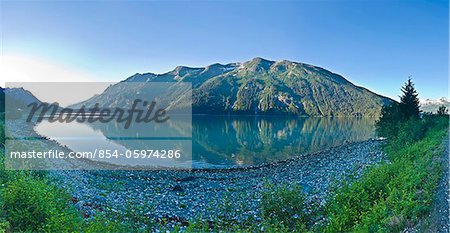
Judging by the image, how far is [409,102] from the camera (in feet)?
119

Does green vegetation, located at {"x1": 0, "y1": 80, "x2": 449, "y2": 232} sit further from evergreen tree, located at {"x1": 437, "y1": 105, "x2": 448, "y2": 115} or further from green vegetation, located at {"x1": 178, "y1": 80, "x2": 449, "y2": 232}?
A: evergreen tree, located at {"x1": 437, "y1": 105, "x2": 448, "y2": 115}

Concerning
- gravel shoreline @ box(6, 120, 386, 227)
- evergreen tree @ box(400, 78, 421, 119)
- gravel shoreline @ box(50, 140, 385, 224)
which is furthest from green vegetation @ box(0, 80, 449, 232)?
evergreen tree @ box(400, 78, 421, 119)

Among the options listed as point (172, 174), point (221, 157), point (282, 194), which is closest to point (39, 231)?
point (282, 194)

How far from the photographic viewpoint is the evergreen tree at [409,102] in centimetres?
3588

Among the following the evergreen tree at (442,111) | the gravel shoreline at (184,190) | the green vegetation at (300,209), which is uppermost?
the evergreen tree at (442,111)

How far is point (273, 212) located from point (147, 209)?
7142 mm

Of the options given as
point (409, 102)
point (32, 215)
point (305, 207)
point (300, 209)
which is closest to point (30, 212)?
point (32, 215)

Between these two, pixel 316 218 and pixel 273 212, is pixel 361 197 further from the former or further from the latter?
pixel 273 212

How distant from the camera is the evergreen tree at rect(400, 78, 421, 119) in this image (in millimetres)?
35875

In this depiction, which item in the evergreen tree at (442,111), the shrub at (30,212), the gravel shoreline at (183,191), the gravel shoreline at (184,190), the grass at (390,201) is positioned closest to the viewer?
the grass at (390,201)

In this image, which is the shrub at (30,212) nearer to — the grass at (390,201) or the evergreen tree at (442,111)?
the grass at (390,201)

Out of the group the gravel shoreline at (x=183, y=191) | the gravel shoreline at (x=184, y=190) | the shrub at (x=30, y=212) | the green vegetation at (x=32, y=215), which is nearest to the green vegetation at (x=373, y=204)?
the gravel shoreline at (x=183, y=191)

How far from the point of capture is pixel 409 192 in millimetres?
11305

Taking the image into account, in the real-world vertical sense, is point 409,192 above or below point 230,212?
above
